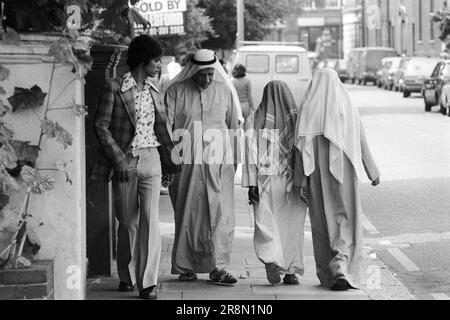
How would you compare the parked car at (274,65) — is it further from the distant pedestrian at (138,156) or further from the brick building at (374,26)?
the brick building at (374,26)

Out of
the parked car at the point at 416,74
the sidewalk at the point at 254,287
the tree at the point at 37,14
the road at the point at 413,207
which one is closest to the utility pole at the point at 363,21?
the parked car at the point at 416,74

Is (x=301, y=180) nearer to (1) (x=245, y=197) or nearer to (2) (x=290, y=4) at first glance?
(1) (x=245, y=197)

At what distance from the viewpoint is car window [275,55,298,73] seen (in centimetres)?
3131

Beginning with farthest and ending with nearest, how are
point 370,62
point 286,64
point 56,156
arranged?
point 370,62 → point 286,64 → point 56,156

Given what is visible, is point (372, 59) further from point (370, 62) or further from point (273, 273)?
point (273, 273)

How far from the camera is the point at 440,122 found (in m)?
32.5

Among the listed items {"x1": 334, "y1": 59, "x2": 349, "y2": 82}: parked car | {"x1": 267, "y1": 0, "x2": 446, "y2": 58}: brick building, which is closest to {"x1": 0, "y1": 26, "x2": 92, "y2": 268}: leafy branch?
{"x1": 267, "y1": 0, "x2": 446, "y2": 58}: brick building

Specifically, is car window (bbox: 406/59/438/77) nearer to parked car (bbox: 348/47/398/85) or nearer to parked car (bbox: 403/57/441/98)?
parked car (bbox: 403/57/441/98)

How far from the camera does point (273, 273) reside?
9125mm

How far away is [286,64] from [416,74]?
67.3 ft

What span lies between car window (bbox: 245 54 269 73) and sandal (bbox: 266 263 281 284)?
22526 millimetres

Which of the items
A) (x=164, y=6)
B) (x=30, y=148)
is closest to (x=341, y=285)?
(x=30, y=148)

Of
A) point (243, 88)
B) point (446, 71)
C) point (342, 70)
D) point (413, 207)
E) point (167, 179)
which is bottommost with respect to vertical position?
point (342, 70)
